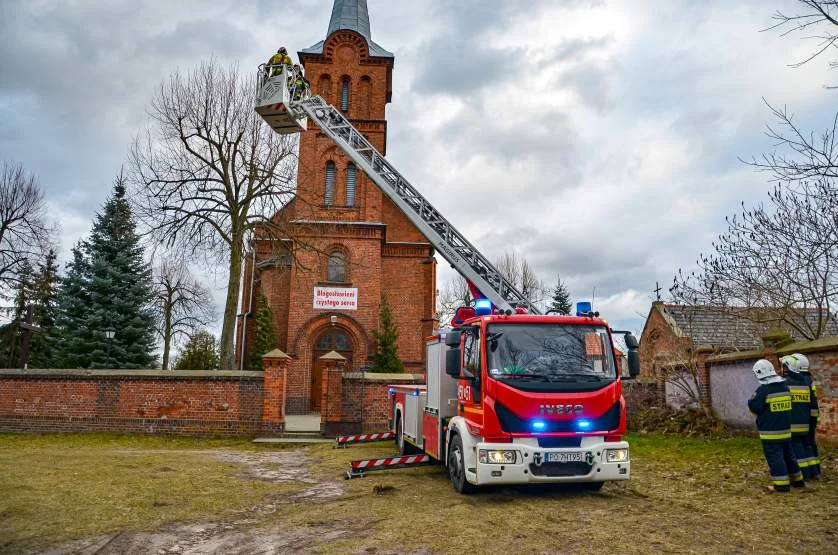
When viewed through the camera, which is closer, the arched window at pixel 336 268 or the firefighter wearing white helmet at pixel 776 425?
the firefighter wearing white helmet at pixel 776 425

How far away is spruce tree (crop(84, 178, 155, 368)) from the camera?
22.1m

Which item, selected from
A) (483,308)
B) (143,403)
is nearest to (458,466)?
(483,308)

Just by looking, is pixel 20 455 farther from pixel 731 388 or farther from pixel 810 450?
pixel 731 388

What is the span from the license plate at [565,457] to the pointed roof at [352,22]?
23263 mm

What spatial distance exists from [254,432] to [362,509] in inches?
334

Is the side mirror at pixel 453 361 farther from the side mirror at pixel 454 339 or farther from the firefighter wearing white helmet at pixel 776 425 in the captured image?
the firefighter wearing white helmet at pixel 776 425

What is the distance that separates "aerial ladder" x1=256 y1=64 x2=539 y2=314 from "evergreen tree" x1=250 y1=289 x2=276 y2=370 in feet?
28.1

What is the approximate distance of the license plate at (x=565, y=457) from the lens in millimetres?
6445

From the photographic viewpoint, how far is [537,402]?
6.47 meters

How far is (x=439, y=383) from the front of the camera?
8133mm

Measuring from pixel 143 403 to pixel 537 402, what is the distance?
450 inches

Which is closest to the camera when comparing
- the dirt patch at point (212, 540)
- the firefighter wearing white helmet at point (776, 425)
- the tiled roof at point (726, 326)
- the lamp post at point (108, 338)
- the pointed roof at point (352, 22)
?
the dirt patch at point (212, 540)

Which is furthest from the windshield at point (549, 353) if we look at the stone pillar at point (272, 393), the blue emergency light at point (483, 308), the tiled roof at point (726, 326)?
the stone pillar at point (272, 393)

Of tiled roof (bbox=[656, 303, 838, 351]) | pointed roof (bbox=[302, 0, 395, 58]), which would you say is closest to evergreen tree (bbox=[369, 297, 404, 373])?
tiled roof (bbox=[656, 303, 838, 351])
